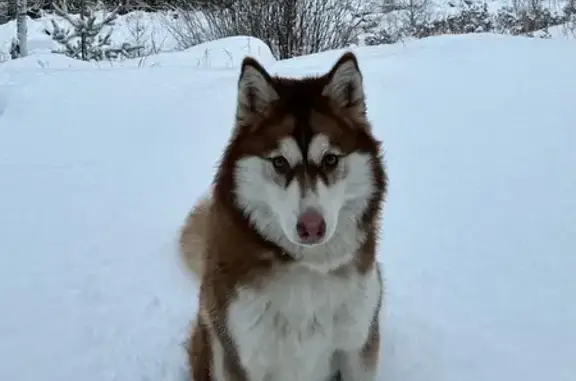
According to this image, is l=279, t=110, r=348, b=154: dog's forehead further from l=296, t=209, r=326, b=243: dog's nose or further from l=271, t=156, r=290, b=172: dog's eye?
l=296, t=209, r=326, b=243: dog's nose

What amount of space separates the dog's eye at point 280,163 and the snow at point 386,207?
3.39ft

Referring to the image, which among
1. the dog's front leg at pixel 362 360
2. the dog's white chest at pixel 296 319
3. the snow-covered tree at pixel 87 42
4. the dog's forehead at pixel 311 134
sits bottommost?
the dog's front leg at pixel 362 360

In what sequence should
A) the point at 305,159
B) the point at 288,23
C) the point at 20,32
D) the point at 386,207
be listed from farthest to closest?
1. the point at 20,32
2. the point at 288,23
3. the point at 386,207
4. the point at 305,159

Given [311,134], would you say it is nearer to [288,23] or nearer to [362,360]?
[362,360]

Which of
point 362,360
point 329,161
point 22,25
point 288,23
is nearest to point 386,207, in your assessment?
point 362,360

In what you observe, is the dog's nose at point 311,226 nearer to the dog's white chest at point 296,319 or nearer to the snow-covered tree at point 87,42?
the dog's white chest at point 296,319

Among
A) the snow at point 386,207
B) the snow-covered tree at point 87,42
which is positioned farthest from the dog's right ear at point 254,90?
the snow-covered tree at point 87,42

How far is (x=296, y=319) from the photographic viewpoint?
237cm

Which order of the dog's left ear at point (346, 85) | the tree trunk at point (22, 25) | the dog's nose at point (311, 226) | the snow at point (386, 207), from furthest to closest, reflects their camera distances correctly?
the tree trunk at point (22, 25), the snow at point (386, 207), the dog's left ear at point (346, 85), the dog's nose at point (311, 226)

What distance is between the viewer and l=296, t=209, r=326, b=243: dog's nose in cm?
220

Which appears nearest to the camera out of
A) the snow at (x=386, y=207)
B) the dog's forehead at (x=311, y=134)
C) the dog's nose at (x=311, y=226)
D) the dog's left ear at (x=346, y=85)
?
the dog's nose at (x=311, y=226)

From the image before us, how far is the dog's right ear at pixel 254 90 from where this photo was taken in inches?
94.4

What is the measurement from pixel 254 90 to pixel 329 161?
0.35m

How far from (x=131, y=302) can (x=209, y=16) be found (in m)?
7.75
